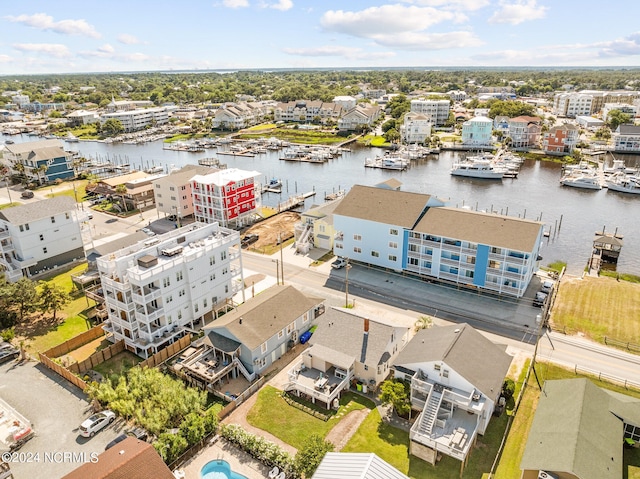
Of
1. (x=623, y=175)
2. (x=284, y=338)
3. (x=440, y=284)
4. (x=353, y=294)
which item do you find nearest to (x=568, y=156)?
(x=623, y=175)

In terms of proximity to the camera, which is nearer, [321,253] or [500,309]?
[500,309]

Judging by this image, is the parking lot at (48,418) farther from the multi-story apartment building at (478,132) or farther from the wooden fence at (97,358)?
the multi-story apartment building at (478,132)

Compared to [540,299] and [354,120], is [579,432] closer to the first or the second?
[540,299]

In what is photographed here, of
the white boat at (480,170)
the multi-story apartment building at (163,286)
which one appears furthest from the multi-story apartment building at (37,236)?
the white boat at (480,170)

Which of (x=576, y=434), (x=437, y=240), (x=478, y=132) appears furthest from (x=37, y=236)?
(x=478, y=132)

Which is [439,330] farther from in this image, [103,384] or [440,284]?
[103,384]

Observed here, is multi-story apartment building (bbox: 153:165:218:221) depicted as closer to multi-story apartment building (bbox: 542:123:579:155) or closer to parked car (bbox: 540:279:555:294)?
parked car (bbox: 540:279:555:294)

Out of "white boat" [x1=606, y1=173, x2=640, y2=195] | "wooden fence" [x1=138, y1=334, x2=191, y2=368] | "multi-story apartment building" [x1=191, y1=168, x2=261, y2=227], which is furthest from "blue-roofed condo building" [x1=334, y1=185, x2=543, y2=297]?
"white boat" [x1=606, y1=173, x2=640, y2=195]
